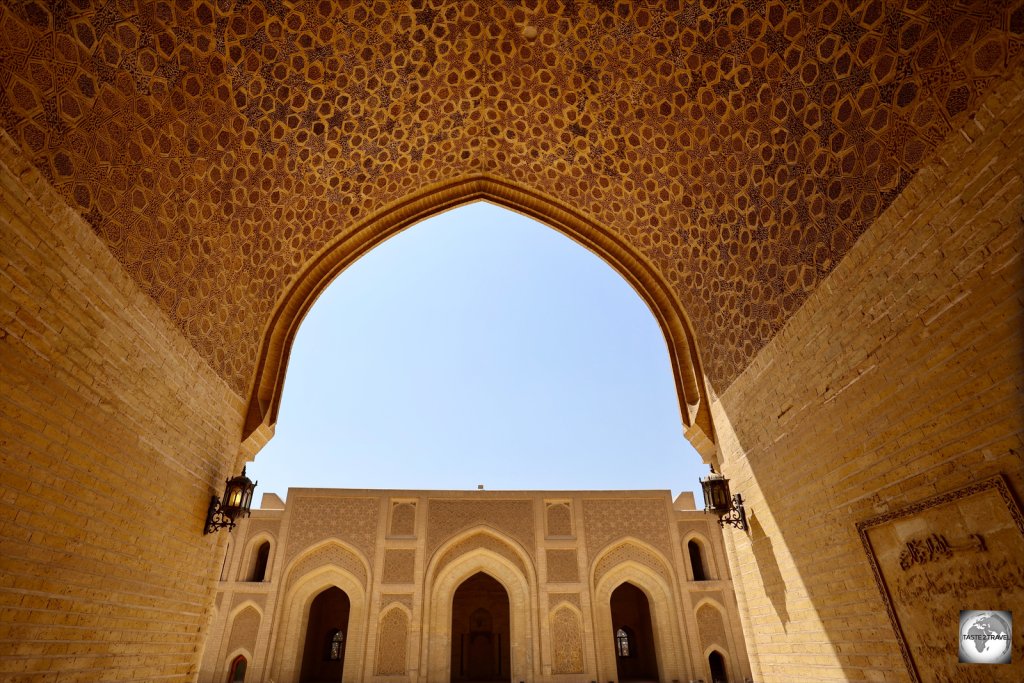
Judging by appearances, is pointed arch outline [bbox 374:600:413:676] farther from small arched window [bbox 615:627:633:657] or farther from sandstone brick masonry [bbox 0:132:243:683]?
sandstone brick masonry [bbox 0:132:243:683]

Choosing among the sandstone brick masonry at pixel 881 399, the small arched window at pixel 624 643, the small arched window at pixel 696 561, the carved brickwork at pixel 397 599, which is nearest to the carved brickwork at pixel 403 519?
the carved brickwork at pixel 397 599

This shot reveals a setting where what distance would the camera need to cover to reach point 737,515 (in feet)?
14.9

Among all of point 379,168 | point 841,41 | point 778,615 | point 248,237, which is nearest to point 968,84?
point 841,41

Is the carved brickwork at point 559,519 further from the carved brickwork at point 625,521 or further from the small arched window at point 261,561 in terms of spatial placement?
the small arched window at point 261,561

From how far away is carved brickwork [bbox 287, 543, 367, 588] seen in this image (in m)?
12.3

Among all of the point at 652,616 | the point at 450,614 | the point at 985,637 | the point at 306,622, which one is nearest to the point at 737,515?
the point at 985,637

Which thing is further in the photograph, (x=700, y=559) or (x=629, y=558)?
(x=700, y=559)

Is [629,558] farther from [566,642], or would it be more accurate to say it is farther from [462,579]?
[462,579]

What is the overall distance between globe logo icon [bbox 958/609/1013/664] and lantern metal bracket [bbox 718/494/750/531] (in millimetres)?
1854

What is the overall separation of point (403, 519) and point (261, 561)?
11.6 ft

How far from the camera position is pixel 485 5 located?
4.73 meters

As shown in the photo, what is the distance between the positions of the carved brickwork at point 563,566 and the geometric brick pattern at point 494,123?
8930mm

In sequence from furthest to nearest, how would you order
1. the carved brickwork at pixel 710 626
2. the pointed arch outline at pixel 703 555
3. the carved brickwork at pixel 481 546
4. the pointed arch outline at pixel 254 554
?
1. the pointed arch outline at pixel 703 555
2. the carved brickwork at pixel 481 546
3. the carved brickwork at pixel 710 626
4. the pointed arch outline at pixel 254 554

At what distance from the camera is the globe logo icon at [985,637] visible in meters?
2.44
